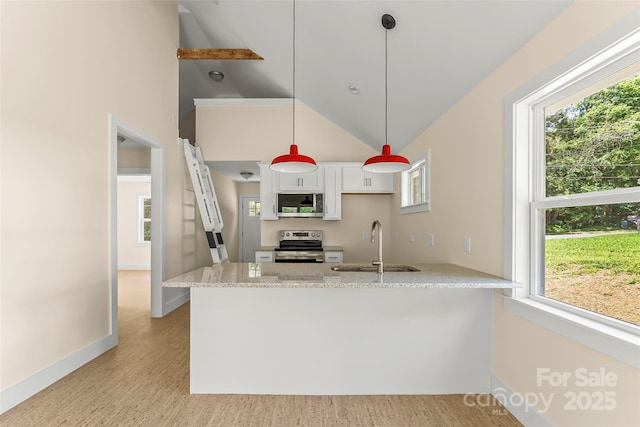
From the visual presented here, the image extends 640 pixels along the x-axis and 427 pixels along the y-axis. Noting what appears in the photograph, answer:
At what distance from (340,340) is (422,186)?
217 cm

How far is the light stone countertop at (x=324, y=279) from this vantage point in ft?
6.41

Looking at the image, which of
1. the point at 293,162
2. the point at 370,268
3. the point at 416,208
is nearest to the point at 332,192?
the point at 416,208

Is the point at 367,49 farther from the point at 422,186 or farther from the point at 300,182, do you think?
the point at 300,182

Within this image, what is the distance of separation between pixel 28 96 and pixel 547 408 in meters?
3.56

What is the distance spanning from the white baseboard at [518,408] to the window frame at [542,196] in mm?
489

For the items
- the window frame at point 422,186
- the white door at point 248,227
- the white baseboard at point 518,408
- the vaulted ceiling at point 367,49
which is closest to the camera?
the white baseboard at point 518,408

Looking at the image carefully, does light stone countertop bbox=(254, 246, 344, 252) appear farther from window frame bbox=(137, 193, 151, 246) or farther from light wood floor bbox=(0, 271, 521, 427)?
window frame bbox=(137, 193, 151, 246)

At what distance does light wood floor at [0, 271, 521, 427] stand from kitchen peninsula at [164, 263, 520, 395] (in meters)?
0.10

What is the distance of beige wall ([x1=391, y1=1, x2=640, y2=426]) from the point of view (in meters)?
1.44

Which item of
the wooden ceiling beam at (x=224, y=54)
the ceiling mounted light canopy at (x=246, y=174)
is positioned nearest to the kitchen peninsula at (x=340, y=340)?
the wooden ceiling beam at (x=224, y=54)

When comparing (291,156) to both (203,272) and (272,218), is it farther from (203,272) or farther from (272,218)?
(272,218)

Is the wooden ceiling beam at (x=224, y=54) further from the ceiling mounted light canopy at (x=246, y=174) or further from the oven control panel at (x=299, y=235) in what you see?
the oven control panel at (x=299, y=235)

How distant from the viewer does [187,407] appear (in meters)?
2.13

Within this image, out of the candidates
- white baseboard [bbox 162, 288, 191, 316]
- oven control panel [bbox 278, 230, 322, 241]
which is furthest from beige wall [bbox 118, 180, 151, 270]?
oven control panel [bbox 278, 230, 322, 241]
